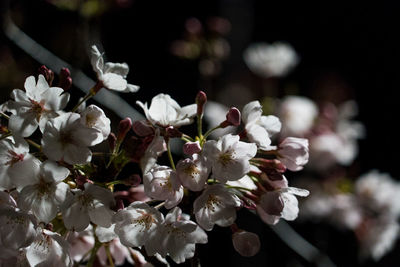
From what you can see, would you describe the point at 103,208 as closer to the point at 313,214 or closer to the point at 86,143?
the point at 86,143

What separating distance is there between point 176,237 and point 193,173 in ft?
0.35

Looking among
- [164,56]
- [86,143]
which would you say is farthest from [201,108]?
[164,56]

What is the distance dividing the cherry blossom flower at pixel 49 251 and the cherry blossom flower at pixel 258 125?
317mm

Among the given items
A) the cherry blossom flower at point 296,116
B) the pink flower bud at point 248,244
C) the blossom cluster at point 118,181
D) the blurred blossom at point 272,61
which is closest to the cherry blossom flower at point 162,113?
the blossom cluster at point 118,181

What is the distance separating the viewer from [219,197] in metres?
0.66

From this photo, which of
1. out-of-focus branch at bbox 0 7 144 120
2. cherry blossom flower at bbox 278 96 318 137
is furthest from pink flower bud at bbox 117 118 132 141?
cherry blossom flower at bbox 278 96 318 137

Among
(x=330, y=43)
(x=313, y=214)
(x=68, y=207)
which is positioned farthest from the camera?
(x=330, y=43)

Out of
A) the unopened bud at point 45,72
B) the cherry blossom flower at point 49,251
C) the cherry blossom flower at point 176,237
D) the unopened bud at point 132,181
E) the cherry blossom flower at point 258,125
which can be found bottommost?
the cherry blossom flower at point 49,251

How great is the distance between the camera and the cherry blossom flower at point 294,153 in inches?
30.4

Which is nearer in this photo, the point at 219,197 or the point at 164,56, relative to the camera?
the point at 219,197

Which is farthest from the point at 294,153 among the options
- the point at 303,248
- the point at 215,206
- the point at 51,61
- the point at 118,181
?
the point at 303,248

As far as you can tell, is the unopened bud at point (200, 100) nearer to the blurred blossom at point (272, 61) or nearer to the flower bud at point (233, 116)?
the flower bud at point (233, 116)

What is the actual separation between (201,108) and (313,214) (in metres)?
1.66

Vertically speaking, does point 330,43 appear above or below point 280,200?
below
